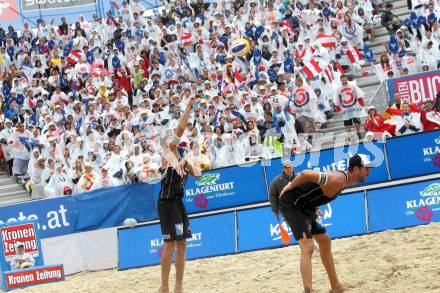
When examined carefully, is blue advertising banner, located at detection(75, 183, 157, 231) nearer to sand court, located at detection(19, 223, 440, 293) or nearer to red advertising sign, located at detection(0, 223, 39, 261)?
red advertising sign, located at detection(0, 223, 39, 261)

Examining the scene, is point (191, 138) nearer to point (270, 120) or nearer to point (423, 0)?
point (270, 120)

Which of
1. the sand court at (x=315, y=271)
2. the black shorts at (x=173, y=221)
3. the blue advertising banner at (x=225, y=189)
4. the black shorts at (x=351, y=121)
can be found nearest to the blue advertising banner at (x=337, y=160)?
the blue advertising banner at (x=225, y=189)

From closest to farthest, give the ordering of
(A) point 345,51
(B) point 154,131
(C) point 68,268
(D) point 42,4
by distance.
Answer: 1. (C) point 68,268
2. (B) point 154,131
3. (A) point 345,51
4. (D) point 42,4

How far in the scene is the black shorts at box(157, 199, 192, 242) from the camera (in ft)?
36.2

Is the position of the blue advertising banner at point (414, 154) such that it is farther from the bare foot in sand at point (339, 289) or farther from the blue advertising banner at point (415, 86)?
the bare foot in sand at point (339, 289)

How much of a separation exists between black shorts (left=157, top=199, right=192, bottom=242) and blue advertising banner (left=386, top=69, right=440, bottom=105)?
10.8m

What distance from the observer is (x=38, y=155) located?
22203 mm

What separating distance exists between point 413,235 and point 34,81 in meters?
15.4

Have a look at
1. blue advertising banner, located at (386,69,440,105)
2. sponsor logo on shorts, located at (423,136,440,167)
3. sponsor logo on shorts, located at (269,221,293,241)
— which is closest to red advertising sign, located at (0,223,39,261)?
sponsor logo on shorts, located at (269,221,293,241)

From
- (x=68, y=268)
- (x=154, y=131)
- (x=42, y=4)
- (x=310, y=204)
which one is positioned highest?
(x=42, y=4)

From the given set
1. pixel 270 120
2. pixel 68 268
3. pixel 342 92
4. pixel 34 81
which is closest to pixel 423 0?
pixel 342 92

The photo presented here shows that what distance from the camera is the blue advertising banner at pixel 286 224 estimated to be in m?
14.3

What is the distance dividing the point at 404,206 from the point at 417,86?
746cm

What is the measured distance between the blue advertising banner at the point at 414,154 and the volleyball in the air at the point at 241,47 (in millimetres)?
8400
